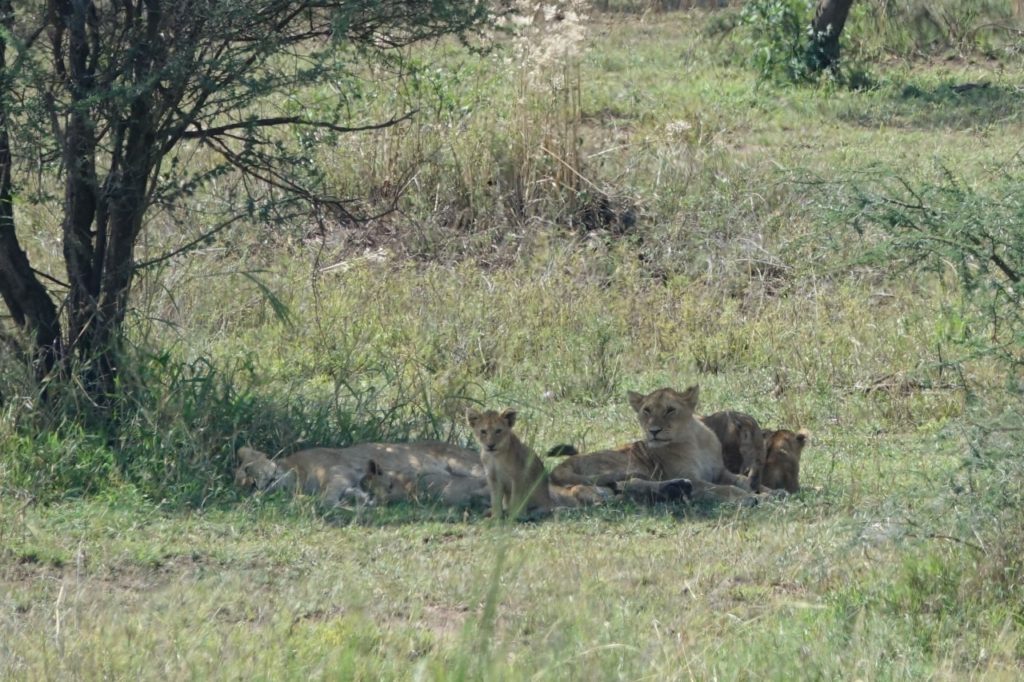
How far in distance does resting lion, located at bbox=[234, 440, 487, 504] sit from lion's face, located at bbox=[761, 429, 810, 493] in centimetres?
167

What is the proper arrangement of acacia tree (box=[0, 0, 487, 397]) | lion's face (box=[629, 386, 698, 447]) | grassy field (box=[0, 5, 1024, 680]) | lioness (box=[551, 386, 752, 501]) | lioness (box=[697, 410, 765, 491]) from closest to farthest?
grassy field (box=[0, 5, 1024, 680]), acacia tree (box=[0, 0, 487, 397]), lioness (box=[551, 386, 752, 501]), lion's face (box=[629, 386, 698, 447]), lioness (box=[697, 410, 765, 491])

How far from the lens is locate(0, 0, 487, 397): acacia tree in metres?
8.87

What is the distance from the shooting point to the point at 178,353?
412 inches

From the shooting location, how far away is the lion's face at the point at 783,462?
29.6 ft

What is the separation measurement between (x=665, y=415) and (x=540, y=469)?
35.8 inches

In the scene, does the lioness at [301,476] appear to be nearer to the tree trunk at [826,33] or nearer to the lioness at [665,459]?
the lioness at [665,459]

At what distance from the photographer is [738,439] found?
9680 mm

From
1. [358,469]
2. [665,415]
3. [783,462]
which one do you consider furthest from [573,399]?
[358,469]

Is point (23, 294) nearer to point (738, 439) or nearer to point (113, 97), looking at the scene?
point (113, 97)

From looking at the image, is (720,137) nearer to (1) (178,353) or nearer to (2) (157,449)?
(1) (178,353)

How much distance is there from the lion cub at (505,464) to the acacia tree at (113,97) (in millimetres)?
2223

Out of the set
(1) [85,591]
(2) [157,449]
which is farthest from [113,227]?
(1) [85,591]

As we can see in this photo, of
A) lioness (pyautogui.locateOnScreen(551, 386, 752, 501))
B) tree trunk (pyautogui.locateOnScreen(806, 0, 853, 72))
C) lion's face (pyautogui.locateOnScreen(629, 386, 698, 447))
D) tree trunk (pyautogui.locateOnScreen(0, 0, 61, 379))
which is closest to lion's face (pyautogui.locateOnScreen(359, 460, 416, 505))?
lioness (pyautogui.locateOnScreen(551, 386, 752, 501))

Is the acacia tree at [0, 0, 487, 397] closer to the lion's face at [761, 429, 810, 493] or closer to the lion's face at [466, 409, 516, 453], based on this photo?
the lion's face at [466, 409, 516, 453]
